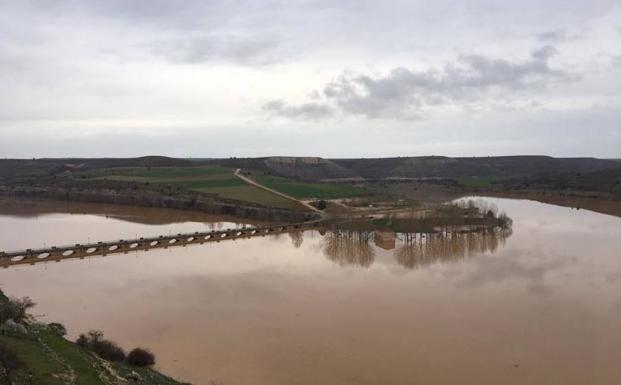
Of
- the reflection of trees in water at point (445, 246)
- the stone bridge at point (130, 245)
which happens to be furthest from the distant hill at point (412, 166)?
the reflection of trees in water at point (445, 246)

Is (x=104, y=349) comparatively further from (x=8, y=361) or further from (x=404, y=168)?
(x=404, y=168)

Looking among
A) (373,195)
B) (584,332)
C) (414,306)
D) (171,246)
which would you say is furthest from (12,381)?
(373,195)

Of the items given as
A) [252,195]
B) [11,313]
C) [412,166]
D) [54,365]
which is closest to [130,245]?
[11,313]

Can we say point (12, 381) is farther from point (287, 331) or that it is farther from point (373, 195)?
point (373, 195)

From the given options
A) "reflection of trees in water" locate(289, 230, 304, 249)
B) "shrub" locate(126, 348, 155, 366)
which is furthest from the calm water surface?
"reflection of trees in water" locate(289, 230, 304, 249)

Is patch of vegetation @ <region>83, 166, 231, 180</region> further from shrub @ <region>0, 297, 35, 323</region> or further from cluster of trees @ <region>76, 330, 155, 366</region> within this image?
cluster of trees @ <region>76, 330, 155, 366</region>

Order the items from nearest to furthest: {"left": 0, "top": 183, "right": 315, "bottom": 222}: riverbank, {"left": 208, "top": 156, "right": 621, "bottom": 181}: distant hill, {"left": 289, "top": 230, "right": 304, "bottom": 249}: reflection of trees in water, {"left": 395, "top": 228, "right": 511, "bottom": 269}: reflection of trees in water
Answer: {"left": 395, "top": 228, "right": 511, "bottom": 269}: reflection of trees in water, {"left": 289, "top": 230, "right": 304, "bottom": 249}: reflection of trees in water, {"left": 0, "top": 183, "right": 315, "bottom": 222}: riverbank, {"left": 208, "top": 156, "right": 621, "bottom": 181}: distant hill
